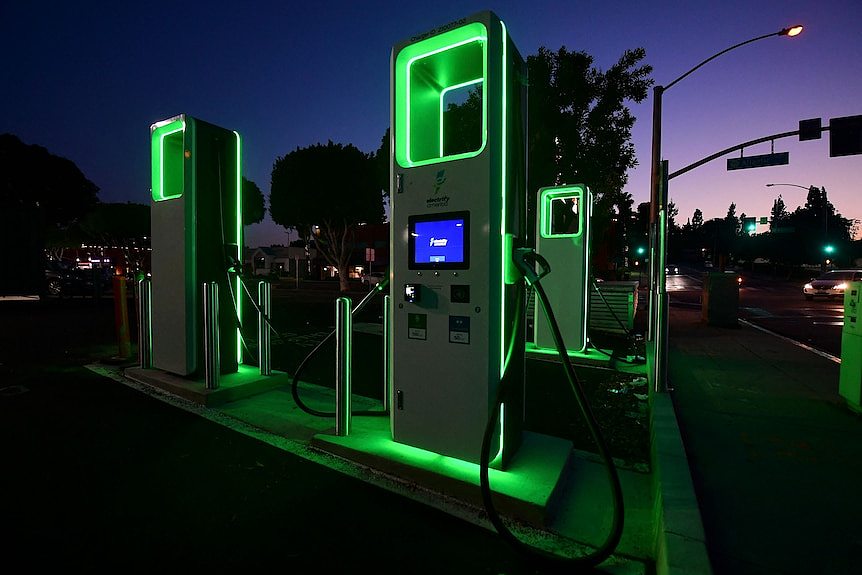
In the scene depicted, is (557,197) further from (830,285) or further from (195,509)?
(830,285)

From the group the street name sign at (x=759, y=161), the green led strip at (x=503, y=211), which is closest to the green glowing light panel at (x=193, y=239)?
the green led strip at (x=503, y=211)

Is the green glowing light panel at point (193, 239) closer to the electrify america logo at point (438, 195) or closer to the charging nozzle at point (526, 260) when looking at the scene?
the electrify america logo at point (438, 195)

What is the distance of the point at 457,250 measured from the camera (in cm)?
315

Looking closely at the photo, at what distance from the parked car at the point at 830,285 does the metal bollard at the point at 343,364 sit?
24208mm

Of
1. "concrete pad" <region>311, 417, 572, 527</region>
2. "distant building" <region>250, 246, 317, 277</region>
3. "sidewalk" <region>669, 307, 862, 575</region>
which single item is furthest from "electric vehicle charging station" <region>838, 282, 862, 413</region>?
"distant building" <region>250, 246, 317, 277</region>

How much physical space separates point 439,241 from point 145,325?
4868 millimetres

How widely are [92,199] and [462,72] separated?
50.7 meters

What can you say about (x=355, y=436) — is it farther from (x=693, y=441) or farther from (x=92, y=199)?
(x=92, y=199)

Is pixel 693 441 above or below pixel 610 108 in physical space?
below

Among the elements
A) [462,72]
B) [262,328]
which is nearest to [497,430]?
[462,72]

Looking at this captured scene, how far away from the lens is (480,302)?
3.06m

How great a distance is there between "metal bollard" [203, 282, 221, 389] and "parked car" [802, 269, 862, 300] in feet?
81.4

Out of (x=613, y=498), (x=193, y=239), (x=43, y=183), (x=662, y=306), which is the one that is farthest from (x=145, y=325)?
(x=43, y=183)

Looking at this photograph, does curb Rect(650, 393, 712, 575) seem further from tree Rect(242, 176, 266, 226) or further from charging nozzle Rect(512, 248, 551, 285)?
tree Rect(242, 176, 266, 226)
